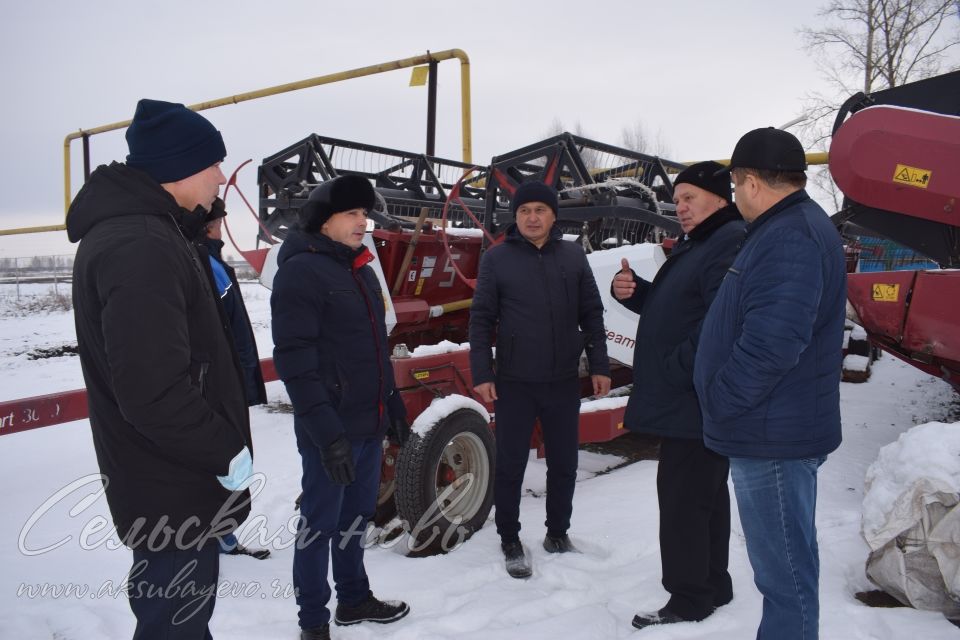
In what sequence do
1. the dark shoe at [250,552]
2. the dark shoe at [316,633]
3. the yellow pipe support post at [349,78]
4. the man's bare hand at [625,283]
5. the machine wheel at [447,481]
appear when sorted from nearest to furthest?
the dark shoe at [316,633] < the man's bare hand at [625,283] < the machine wheel at [447,481] < the dark shoe at [250,552] < the yellow pipe support post at [349,78]

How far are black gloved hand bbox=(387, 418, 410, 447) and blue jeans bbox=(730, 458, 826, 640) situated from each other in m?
1.45

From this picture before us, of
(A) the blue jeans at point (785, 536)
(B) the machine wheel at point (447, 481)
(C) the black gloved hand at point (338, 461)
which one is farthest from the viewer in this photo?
(B) the machine wheel at point (447, 481)

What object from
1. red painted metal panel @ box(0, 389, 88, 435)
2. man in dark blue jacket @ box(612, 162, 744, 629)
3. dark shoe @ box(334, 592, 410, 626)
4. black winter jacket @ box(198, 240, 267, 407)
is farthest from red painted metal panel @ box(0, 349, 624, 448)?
man in dark blue jacket @ box(612, 162, 744, 629)

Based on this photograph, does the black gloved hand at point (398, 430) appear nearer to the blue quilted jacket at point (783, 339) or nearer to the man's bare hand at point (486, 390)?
the man's bare hand at point (486, 390)

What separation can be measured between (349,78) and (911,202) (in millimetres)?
10479

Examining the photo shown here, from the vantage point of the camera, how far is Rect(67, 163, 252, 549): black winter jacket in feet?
4.57

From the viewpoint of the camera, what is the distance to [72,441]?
5570mm

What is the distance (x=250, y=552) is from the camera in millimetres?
3258

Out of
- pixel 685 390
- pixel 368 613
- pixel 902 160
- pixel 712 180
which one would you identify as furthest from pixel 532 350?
pixel 902 160

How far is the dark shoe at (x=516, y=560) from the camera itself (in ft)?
9.41

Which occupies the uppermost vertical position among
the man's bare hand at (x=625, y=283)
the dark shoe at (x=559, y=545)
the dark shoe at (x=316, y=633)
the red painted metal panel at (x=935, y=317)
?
the man's bare hand at (x=625, y=283)

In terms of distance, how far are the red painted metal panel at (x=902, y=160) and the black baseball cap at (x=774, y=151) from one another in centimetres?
276

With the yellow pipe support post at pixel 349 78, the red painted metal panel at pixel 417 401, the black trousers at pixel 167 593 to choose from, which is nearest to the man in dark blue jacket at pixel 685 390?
the red painted metal panel at pixel 417 401

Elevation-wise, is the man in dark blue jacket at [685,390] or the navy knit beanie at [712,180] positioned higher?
the navy knit beanie at [712,180]
